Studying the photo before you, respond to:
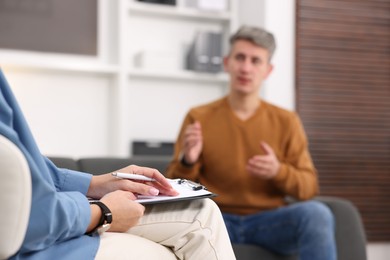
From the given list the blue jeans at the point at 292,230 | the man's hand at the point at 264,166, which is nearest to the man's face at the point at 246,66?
the man's hand at the point at 264,166

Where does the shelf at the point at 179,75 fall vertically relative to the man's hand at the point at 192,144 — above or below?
above

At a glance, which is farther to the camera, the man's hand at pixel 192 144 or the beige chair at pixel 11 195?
the man's hand at pixel 192 144

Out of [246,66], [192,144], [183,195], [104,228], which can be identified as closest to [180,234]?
[183,195]

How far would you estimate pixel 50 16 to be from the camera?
11.5 feet

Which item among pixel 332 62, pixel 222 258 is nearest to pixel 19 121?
pixel 222 258

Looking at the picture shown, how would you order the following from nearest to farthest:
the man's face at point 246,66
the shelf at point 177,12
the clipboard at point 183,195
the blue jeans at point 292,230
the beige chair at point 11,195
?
the beige chair at point 11,195 < the clipboard at point 183,195 < the blue jeans at point 292,230 < the man's face at point 246,66 < the shelf at point 177,12

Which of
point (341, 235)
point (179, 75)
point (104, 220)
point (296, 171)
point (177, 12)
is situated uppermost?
point (177, 12)

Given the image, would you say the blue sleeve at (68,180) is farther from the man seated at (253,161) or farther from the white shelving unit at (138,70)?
the white shelving unit at (138,70)

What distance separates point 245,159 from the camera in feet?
8.21

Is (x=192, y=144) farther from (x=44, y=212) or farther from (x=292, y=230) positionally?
(x=44, y=212)

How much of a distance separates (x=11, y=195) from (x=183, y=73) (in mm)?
2715

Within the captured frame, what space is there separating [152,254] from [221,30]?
9.16 ft

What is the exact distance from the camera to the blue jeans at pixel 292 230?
209cm

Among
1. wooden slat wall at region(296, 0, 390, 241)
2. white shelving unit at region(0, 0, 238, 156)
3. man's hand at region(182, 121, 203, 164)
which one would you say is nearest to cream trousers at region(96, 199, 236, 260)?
man's hand at region(182, 121, 203, 164)
